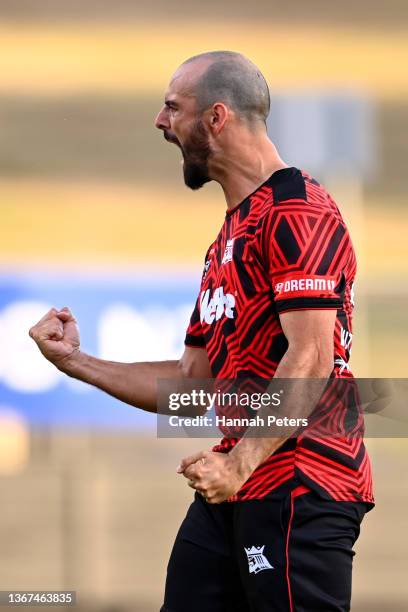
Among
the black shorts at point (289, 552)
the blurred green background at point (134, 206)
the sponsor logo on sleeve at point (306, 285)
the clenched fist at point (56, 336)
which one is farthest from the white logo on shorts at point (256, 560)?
the blurred green background at point (134, 206)

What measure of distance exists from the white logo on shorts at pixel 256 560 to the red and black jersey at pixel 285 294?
0.12 m

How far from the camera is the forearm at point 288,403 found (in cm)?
244

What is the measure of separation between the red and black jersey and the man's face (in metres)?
0.22

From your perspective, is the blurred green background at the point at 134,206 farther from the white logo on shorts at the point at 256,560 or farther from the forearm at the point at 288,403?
the forearm at the point at 288,403

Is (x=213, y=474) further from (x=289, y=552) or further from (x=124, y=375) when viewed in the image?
(x=124, y=375)

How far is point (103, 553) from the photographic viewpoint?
492 centimetres

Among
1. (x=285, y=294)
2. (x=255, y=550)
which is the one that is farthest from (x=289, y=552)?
(x=285, y=294)

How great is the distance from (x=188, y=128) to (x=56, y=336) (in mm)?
658

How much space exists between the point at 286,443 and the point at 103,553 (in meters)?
2.47

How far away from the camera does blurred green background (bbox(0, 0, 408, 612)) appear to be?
4.88 meters

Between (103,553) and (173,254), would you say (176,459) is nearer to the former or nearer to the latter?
(103,553)

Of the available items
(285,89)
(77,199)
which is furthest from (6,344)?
(285,89)

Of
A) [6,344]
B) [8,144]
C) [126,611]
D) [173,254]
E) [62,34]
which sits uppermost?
[62,34]

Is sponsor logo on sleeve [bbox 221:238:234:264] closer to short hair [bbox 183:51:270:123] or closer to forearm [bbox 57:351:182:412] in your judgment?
short hair [bbox 183:51:270:123]
